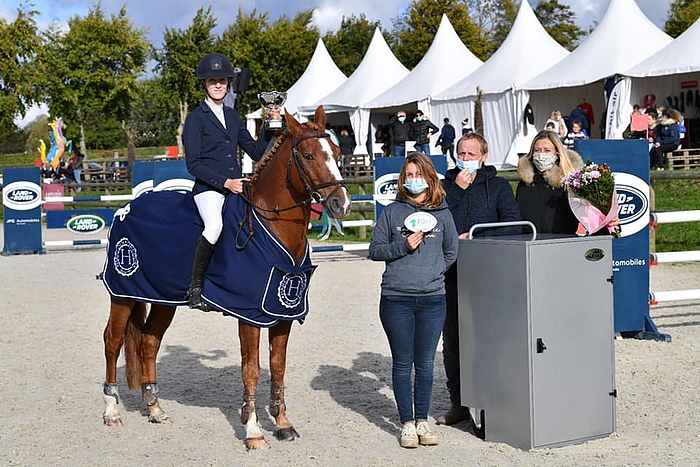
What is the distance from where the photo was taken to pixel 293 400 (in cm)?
732

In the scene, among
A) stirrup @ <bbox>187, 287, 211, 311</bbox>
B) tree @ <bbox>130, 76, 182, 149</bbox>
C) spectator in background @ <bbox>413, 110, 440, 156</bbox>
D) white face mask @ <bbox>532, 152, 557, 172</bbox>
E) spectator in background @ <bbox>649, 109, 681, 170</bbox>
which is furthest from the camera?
tree @ <bbox>130, 76, 182, 149</bbox>

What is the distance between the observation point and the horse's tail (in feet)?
23.3

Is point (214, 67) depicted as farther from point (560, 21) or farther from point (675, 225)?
point (560, 21)

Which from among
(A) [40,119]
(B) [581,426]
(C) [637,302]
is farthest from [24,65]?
(A) [40,119]

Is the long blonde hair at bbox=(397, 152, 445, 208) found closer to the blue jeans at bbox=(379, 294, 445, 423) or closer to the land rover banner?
the blue jeans at bbox=(379, 294, 445, 423)

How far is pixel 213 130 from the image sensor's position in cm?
645

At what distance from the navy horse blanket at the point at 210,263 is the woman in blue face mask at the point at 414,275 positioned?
64 centimetres

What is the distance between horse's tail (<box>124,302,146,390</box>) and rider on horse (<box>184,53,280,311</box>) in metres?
0.91

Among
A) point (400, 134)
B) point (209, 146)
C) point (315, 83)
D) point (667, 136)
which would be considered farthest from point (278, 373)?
point (315, 83)

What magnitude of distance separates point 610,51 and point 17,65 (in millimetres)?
25278

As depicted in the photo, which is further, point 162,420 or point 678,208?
point 678,208

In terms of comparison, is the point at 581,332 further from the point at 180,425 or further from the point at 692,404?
the point at 180,425

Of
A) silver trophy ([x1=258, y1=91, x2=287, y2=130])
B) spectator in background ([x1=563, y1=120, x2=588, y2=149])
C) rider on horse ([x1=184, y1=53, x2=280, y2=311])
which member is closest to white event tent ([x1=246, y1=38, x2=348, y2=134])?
spectator in background ([x1=563, y1=120, x2=588, y2=149])

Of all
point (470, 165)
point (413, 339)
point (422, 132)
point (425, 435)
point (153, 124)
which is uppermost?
point (153, 124)
